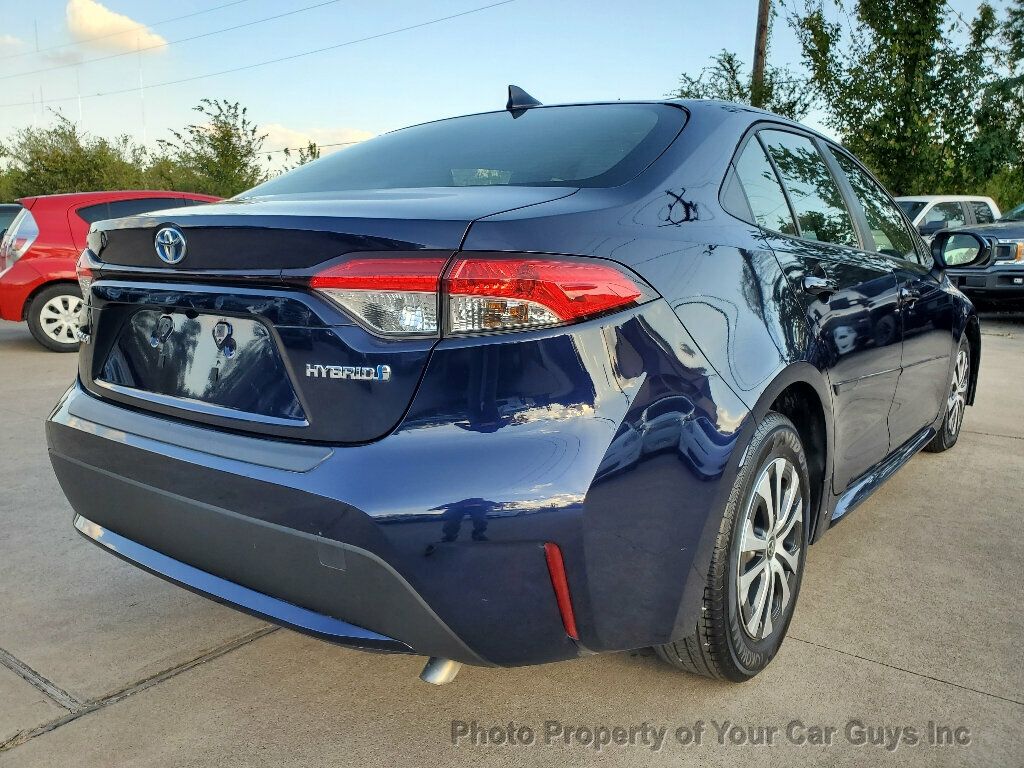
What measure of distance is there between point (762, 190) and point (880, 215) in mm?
1295

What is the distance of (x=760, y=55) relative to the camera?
1872 cm

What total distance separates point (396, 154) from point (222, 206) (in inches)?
27.0

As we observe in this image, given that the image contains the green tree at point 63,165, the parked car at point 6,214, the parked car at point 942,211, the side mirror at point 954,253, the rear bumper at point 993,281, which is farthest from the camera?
the green tree at point 63,165

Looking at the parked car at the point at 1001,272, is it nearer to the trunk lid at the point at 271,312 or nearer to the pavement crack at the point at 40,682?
the trunk lid at the point at 271,312

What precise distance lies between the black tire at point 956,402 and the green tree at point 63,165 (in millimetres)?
38117

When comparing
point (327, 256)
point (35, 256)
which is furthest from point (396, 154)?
point (35, 256)

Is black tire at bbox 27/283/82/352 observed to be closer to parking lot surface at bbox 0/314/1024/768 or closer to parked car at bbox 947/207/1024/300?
parking lot surface at bbox 0/314/1024/768

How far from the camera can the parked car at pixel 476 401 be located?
66.8 inches

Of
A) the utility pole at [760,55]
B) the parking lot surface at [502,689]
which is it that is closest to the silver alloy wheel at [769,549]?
the parking lot surface at [502,689]

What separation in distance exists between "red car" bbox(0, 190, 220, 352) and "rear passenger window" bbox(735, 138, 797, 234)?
7.00 meters

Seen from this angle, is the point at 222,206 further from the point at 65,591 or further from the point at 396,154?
the point at 65,591

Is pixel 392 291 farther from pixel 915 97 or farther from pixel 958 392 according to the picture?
pixel 915 97

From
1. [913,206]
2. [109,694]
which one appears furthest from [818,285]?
[913,206]

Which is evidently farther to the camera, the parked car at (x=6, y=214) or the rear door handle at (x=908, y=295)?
the parked car at (x=6, y=214)
